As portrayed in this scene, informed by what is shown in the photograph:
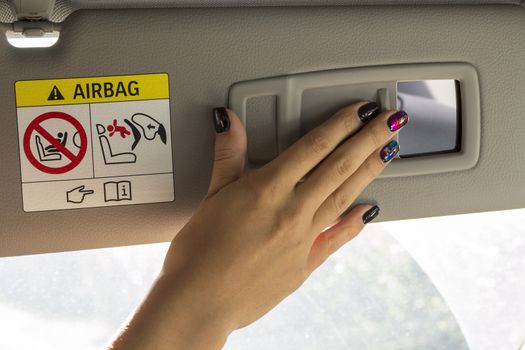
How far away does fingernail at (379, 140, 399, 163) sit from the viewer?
1.32m

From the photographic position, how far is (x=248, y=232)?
3.96 ft

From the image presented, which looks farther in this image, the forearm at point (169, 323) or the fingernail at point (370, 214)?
the fingernail at point (370, 214)

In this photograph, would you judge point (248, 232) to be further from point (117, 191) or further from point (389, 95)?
point (389, 95)

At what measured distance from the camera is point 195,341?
3.87ft

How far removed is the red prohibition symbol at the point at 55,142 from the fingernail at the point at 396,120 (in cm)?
50

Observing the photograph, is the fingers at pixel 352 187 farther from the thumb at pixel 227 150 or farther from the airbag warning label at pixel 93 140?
the airbag warning label at pixel 93 140

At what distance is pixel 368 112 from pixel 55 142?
51 cm

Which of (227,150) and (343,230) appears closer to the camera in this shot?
(227,150)

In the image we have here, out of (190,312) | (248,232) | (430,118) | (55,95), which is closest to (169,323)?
(190,312)

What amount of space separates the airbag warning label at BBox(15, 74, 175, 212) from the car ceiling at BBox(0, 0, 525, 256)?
0.01m

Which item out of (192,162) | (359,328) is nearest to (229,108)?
(192,162)

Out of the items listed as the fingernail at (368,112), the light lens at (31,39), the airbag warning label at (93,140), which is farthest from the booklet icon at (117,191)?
the fingernail at (368,112)

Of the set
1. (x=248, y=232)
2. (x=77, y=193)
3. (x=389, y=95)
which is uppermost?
(x=389, y=95)

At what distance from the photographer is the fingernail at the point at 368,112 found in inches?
52.1
